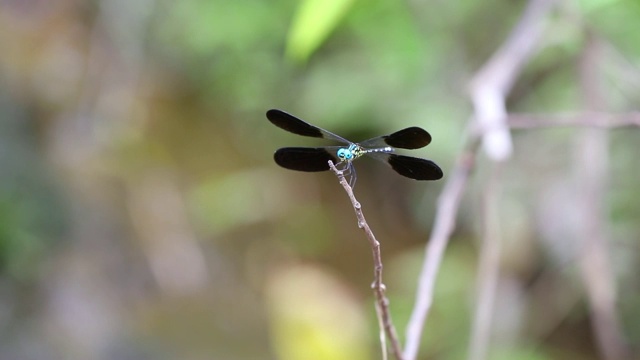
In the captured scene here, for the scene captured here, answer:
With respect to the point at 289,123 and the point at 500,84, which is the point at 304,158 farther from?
the point at 500,84

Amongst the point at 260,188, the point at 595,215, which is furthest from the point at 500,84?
the point at 260,188

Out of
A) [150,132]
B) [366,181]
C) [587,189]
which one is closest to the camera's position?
[587,189]

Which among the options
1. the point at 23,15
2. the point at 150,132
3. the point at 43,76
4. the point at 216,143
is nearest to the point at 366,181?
the point at 216,143

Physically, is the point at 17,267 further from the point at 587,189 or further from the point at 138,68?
the point at 587,189

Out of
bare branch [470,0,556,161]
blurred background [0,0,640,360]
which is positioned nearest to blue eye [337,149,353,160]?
bare branch [470,0,556,161]

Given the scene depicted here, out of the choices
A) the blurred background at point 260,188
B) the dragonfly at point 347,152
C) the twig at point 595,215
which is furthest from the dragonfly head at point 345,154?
the blurred background at point 260,188

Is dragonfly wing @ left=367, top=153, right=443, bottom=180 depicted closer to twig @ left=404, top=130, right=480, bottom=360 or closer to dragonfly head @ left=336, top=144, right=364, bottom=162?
dragonfly head @ left=336, top=144, right=364, bottom=162

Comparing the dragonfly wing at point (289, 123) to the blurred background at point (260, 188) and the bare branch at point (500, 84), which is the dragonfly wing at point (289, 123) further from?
the blurred background at point (260, 188)
